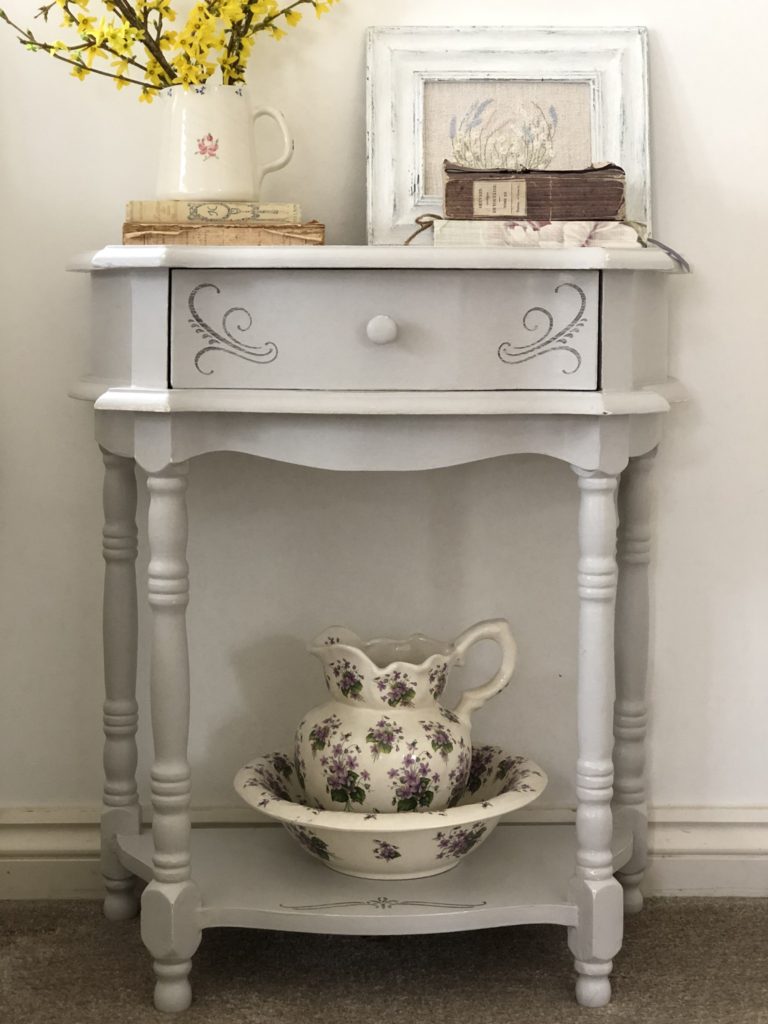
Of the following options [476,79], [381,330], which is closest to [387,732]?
[381,330]

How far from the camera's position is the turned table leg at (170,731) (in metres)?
1.24

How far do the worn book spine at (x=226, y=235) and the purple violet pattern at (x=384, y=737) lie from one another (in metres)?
0.51

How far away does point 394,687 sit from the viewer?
1.37 meters

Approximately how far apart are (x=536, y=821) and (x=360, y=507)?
1.51 feet

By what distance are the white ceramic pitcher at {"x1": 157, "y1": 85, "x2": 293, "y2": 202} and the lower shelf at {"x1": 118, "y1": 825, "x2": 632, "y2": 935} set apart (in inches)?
29.0

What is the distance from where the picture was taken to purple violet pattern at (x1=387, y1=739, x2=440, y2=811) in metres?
1.33

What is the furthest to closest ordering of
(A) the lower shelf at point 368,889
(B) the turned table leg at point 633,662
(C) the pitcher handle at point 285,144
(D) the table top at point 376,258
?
(B) the turned table leg at point 633,662 → (C) the pitcher handle at point 285,144 → (A) the lower shelf at point 368,889 → (D) the table top at point 376,258

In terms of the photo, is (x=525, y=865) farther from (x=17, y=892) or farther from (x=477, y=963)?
(x=17, y=892)

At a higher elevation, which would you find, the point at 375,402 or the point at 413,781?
the point at 375,402

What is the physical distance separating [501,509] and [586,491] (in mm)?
344

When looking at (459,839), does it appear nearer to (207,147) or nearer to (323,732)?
(323,732)

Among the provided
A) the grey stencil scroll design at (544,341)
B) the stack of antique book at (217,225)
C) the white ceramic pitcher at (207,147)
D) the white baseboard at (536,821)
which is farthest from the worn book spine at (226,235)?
the white baseboard at (536,821)

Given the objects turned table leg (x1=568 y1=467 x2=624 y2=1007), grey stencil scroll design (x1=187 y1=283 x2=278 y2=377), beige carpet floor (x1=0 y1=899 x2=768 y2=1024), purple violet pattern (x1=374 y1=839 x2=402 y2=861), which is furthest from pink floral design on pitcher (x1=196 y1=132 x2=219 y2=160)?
beige carpet floor (x1=0 y1=899 x2=768 y2=1024)

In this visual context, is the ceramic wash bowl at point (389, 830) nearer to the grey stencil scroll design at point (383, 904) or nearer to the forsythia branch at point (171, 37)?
the grey stencil scroll design at point (383, 904)
